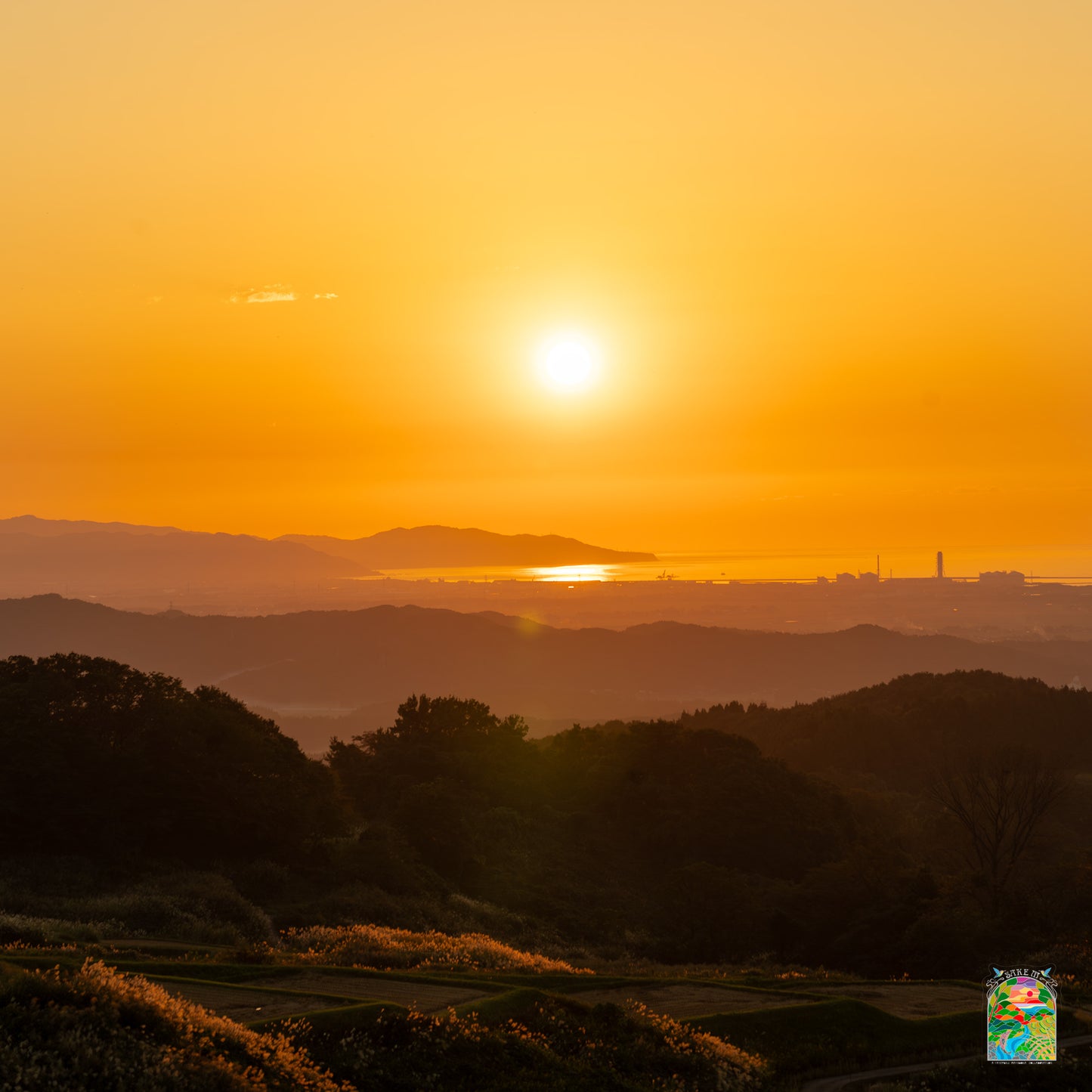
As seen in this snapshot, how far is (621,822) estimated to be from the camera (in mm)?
55344

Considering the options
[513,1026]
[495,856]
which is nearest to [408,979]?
[513,1026]

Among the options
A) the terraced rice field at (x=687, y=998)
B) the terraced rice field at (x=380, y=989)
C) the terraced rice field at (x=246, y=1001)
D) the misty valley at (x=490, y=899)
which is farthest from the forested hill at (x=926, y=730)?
the terraced rice field at (x=246, y=1001)

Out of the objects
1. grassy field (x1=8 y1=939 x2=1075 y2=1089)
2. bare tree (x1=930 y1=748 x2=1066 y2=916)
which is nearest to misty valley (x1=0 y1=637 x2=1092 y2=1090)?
grassy field (x1=8 y1=939 x2=1075 y2=1089)

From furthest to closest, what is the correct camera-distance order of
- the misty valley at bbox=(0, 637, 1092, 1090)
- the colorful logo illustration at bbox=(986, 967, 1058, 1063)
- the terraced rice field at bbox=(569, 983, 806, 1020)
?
the terraced rice field at bbox=(569, 983, 806, 1020) < the colorful logo illustration at bbox=(986, 967, 1058, 1063) < the misty valley at bbox=(0, 637, 1092, 1090)

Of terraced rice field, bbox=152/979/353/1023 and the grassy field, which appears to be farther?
the grassy field

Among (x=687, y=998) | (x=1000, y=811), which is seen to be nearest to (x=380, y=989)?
(x=687, y=998)

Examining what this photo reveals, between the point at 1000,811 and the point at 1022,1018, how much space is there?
26.1 m

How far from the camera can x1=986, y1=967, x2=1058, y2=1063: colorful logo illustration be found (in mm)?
19281

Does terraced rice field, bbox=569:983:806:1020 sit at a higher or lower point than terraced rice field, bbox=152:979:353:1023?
lower

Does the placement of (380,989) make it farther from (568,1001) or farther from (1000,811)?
(1000,811)

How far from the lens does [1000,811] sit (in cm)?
4428

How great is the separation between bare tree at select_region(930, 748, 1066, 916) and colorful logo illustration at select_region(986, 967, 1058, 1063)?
17889mm

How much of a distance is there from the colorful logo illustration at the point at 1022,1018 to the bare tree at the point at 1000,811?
58.7 ft

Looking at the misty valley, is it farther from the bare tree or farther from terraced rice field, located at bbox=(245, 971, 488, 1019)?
the bare tree
